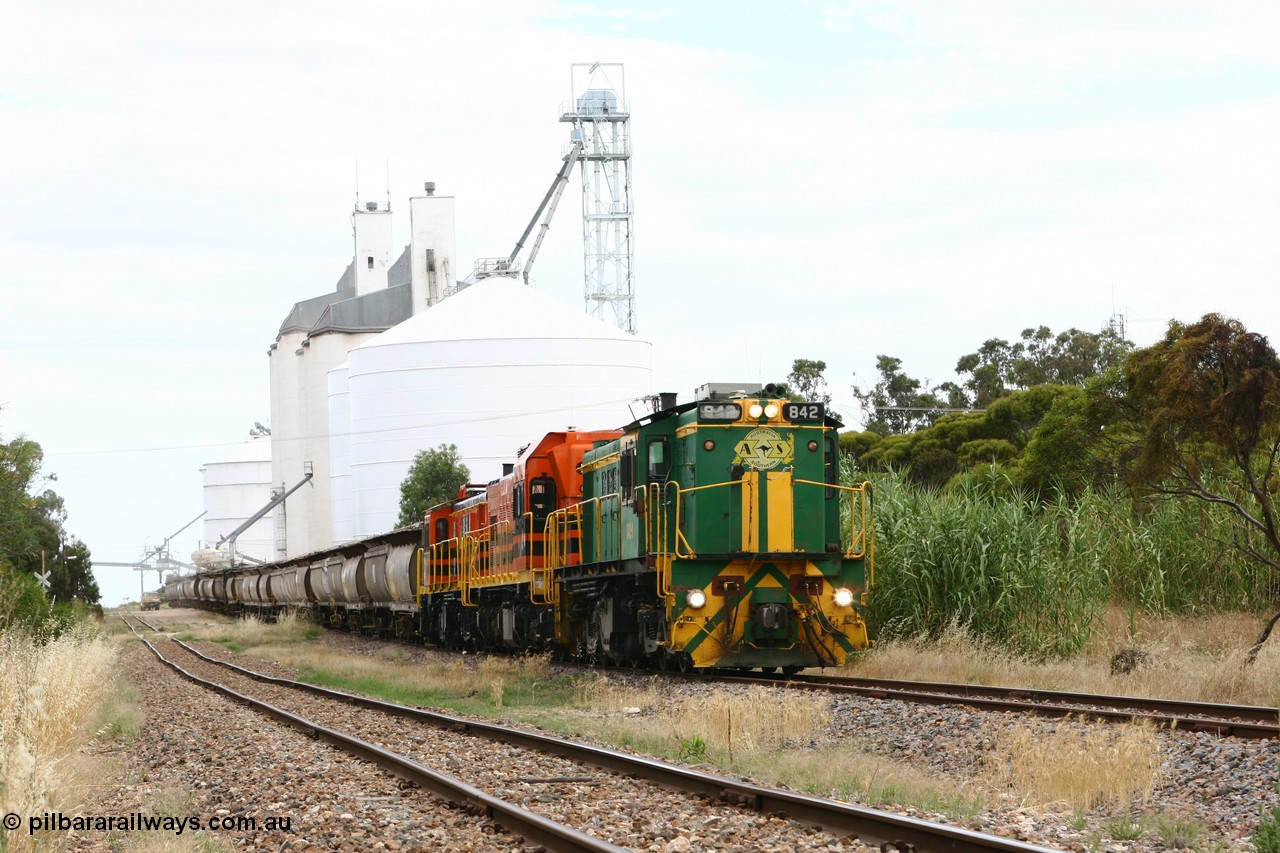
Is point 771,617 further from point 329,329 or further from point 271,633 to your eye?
point 329,329

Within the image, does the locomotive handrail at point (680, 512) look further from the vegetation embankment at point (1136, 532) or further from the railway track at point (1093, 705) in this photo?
the vegetation embankment at point (1136, 532)

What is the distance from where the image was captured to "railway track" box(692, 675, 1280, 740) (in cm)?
1087

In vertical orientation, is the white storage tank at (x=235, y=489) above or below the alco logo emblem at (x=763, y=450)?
above

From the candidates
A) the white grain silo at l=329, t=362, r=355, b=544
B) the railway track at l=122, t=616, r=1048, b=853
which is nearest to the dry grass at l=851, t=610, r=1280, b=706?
the railway track at l=122, t=616, r=1048, b=853

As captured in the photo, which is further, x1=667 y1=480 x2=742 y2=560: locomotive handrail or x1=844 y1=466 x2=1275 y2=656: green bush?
x1=844 y1=466 x2=1275 y2=656: green bush

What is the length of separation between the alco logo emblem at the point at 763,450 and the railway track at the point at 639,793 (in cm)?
520

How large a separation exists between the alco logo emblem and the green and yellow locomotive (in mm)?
13

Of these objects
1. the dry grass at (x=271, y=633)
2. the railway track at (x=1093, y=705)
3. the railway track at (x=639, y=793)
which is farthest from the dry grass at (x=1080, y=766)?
the dry grass at (x=271, y=633)

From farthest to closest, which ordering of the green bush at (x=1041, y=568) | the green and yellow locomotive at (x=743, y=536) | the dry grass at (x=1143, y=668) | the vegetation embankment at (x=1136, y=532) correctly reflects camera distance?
the green bush at (x=1041, y=568) → the vegetation embankment at (x=1136, y=532) → the green and yellow locomotive at (x=743, y=536) → the dry grass at (x=1143, y=668)

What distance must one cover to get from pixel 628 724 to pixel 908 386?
198 feet

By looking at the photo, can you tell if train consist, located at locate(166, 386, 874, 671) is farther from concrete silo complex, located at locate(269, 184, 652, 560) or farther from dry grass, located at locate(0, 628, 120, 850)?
concrete silo complex, located at locate(269, 184, 652, 560)

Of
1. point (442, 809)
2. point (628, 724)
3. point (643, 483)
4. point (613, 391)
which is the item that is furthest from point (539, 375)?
point (442, 809)

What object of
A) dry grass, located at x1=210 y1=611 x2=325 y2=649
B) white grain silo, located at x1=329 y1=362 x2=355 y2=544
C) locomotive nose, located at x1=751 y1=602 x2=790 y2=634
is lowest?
dry grass, located at x1=210 y1=611 x2=325 y2=649

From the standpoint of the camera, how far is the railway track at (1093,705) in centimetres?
1087
